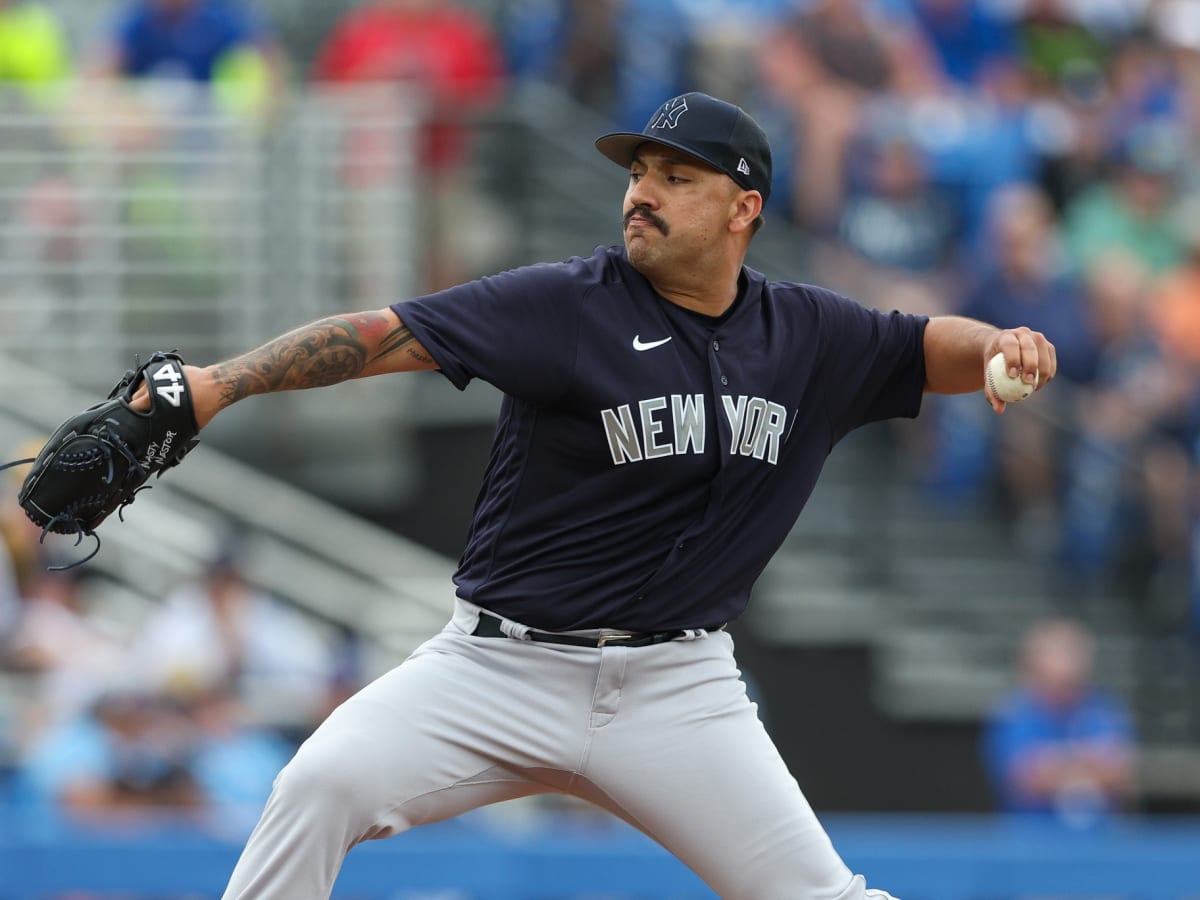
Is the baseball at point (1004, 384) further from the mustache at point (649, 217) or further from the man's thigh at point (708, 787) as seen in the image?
the man's thigh at point (708, 787)

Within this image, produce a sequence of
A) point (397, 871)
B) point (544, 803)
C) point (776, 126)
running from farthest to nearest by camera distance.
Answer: point (776, 126) < point (544, 803) < point (397, 871)

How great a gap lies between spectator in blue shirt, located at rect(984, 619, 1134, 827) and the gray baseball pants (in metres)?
5.18

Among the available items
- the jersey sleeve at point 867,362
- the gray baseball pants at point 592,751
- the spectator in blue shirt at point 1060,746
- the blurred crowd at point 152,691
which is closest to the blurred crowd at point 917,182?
the spectator in blue shirt at point 1060,746

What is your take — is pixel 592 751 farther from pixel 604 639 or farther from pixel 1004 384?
pixel 1004 384

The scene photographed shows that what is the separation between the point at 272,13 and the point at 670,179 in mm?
9946

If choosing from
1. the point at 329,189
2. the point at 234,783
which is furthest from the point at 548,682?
the point at 329,189

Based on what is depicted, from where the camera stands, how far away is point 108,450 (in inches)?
180

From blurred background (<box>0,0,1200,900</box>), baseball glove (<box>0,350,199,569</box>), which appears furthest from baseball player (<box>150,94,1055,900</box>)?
blurred background (<box>0,0,1200,900</box>)

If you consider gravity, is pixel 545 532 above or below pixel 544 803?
above

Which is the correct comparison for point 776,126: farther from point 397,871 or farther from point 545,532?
point 545,532

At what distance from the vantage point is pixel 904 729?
11258 millimetres

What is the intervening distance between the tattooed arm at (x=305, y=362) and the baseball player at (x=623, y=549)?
0.01 metres

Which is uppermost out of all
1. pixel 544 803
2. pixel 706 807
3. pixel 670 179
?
pixel 670 179

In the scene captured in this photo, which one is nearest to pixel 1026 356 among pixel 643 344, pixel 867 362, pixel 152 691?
pixel 867 362
